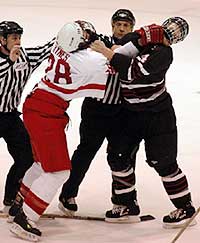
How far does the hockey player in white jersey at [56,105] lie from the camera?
9.34 feet

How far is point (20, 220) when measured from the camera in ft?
9.66

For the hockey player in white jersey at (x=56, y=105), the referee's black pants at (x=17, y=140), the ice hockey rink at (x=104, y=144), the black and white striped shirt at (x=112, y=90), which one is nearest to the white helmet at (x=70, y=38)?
the hockey player in white jersey at (x=56, y=105)

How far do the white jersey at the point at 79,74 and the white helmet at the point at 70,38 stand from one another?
32 mm

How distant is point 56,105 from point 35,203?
0.39 meters

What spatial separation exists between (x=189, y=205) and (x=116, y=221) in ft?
1.05

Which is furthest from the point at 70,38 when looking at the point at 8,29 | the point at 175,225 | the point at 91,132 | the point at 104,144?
the point at 104,144

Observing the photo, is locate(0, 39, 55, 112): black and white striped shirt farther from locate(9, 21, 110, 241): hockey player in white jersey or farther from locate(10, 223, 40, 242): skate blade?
locate(10, 223, 40, 242): skate blade

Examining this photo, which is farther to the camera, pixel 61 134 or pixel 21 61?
pixel 21 61

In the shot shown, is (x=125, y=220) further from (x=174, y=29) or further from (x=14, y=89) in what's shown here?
(x=174, y=29)

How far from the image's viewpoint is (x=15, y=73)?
313 cm

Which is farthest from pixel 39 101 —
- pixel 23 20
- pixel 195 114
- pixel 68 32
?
pixel 23 20

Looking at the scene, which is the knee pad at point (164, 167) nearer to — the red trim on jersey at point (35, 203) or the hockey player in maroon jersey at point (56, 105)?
the hockey player in maroon jersey at point (56, 105)

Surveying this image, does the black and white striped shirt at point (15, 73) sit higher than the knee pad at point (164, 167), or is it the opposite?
the black and white striped shirt at point (15, 73)

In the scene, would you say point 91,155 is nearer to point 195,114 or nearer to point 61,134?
point 61,134
